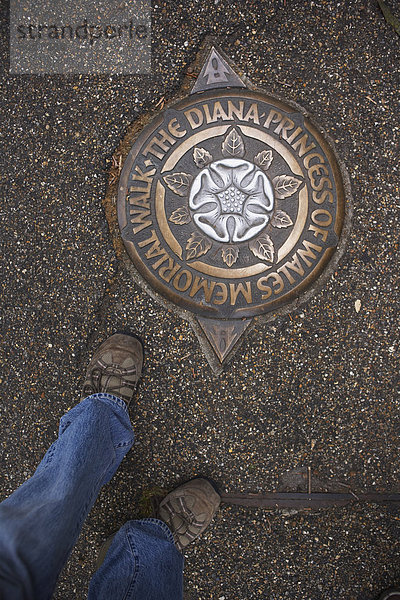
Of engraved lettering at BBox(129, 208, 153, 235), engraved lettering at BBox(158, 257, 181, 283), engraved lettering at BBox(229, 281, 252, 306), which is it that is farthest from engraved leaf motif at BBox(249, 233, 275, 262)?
engraved lettering at BBox(129, 208, 153, 235)

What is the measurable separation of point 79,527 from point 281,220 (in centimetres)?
146

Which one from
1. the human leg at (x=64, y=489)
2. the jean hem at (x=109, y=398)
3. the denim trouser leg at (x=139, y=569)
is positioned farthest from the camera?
the jean hem at (x=109, y=398)

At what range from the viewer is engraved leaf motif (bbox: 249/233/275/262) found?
189cm

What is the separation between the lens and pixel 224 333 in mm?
1926

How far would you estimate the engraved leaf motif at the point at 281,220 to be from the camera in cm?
188

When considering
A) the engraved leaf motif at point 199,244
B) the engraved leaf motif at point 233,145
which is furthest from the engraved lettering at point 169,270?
the engraved leaf motif at point 233,145

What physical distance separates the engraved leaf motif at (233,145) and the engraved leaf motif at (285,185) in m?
0.21

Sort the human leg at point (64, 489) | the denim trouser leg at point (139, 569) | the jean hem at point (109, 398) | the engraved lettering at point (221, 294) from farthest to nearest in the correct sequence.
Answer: the engraved lettering at point (221, 294) → the jean hem at point (109, 398) → the denim trouser leg at point (139, 569) → the human leg at point (64, 489)

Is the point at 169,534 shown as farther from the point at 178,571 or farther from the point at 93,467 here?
the point at 93,467

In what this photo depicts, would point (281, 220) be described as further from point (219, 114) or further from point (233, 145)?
point (219, 114)

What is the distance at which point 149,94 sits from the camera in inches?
76.4

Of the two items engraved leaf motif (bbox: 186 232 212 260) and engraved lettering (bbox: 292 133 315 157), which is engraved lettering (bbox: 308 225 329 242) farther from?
engraved leaf motif (bbox: 186 232 212 260)

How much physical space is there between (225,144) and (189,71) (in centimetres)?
40

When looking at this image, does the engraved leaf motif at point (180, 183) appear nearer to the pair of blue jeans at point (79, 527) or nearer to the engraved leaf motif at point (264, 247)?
the engraved leaf motif at point (264, 247)
